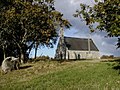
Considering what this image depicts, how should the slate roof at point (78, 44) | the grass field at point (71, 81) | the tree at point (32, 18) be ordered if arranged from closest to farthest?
1. the grass field at point (71, 81)
2. the tree at point (32, 18)
3. the slate roof at point (78, 44)

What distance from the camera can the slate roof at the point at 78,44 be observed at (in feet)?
381

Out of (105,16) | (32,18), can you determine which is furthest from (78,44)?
(105,16)

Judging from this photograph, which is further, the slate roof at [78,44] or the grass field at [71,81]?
the slate roof at [78,44]

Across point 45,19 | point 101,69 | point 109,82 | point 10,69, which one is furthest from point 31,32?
point 109,82

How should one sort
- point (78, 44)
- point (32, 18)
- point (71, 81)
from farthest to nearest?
point (78, 44), point (32, 18), point (71, 81)

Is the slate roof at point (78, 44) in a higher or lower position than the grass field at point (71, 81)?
higher

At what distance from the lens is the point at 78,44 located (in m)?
120

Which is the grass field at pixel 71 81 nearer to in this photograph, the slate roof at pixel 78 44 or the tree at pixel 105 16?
the tree at pixel 105 16

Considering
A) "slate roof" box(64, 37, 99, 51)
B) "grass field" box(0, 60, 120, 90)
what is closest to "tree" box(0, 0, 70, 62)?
"grass field" box(0, 60, 120, 90)

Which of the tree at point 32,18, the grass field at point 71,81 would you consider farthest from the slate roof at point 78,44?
the grass field at point 71,81

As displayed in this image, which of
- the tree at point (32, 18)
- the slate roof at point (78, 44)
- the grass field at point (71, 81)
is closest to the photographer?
the grass field at point (71, 81)

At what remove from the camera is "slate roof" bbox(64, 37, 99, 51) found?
116188mm

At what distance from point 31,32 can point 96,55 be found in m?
75.0

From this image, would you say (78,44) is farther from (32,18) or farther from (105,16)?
(105,16)
